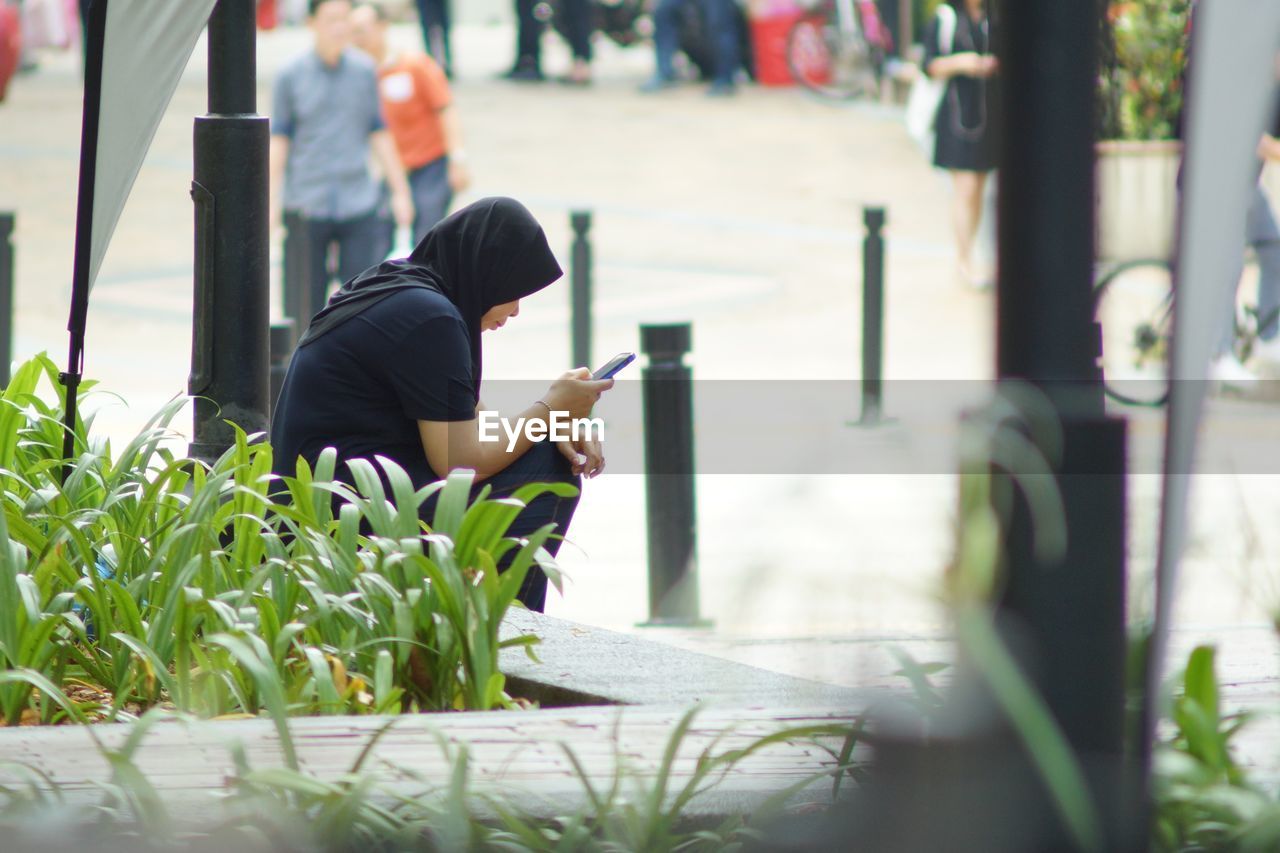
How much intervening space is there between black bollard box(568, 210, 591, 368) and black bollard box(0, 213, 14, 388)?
252cm

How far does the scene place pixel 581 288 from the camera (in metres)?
8.71

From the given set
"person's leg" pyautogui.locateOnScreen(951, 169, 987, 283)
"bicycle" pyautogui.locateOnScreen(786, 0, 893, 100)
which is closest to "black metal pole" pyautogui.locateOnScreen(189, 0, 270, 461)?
"person's leg" pyautogui.locateOnScreen(951, 169, 987, 283)

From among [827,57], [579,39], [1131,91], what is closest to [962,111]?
[1131,91]

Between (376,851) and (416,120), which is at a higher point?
(416,120)

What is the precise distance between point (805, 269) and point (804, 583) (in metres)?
10.6

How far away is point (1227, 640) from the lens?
2.80 metres

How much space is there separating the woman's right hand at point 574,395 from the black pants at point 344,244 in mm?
5128

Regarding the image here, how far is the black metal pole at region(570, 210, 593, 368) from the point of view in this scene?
8641mm

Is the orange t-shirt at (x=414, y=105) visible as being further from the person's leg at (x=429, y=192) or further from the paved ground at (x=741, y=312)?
the paved ground at (x=741, y=312)

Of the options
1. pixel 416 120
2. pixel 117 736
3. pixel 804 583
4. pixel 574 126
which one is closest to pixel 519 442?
pixel 117 736

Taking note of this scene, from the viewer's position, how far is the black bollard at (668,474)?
5539mm

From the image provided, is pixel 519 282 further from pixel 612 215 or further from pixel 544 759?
pixel 612 215

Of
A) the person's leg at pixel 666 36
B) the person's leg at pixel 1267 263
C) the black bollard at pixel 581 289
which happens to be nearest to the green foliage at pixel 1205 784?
the black bollard at pixel 581 289

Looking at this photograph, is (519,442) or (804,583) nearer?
(804,583)
